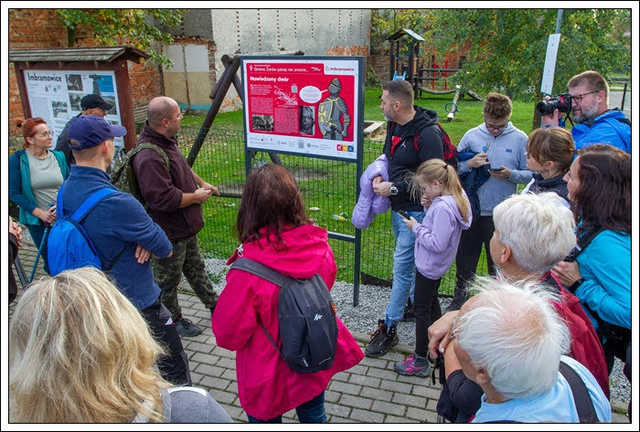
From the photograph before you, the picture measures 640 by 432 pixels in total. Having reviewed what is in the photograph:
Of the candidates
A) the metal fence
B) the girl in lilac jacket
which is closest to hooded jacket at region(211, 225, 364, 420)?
the girl in lilac jacket

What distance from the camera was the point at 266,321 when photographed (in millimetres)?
2473

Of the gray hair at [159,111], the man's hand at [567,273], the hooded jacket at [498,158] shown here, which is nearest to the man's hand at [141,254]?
the gray hair at [159,111]

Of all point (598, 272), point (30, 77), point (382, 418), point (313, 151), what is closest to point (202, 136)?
point (313, 151)

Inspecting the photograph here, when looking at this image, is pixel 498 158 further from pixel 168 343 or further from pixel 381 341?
pixel 168 343

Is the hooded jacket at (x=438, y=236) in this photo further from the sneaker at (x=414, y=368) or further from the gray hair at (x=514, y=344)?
the gray hair at (x=514, y=344)

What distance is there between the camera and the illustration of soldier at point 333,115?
14.0ft

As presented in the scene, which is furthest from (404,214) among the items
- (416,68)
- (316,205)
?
(416,68)

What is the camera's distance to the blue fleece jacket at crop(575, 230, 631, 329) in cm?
225

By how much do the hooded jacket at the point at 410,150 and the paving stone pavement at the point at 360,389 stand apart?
1.24m

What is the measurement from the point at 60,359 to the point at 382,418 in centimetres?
247

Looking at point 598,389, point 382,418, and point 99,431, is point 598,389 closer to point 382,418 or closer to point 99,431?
point 99,431

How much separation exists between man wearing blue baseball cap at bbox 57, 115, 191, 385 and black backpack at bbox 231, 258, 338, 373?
0.92 metres

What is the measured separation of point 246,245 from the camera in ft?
8.14

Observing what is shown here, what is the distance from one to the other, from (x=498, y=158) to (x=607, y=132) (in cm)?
84
